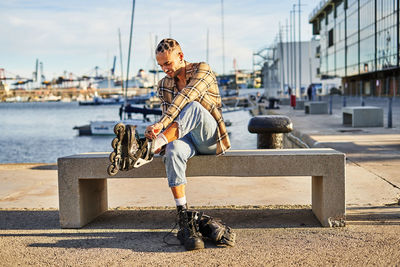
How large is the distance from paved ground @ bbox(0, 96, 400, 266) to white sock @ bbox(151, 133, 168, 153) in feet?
2.44

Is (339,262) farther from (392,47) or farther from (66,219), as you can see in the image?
(392,47)

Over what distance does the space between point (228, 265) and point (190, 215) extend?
0.64 meters

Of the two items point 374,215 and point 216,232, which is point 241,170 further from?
point 374,215

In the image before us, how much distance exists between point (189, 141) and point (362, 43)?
49.3 meters

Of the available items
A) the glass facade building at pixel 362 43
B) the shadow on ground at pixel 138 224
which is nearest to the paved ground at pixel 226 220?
the shadow on ground at pixel 138 224

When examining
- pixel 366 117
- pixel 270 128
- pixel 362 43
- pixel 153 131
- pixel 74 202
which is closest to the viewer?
pixel 153 131

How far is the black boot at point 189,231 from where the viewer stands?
3751 millimetres

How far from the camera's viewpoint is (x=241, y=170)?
4.28m

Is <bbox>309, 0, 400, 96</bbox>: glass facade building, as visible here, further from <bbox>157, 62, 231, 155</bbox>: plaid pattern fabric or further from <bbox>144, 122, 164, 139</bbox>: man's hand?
<bbox>144, 122, 164, 139</bbox>: man's hand

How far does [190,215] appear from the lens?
3.91 metres

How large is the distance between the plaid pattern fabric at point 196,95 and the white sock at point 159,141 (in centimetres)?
9

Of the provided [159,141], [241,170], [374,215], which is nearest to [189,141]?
[159,141]

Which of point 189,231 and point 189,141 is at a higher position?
point 189,141

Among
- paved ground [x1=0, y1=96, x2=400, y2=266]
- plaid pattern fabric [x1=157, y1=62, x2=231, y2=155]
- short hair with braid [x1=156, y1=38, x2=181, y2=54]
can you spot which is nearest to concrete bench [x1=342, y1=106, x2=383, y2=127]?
paved ground [x1=0, y1=96, x2=400, y2=266]
